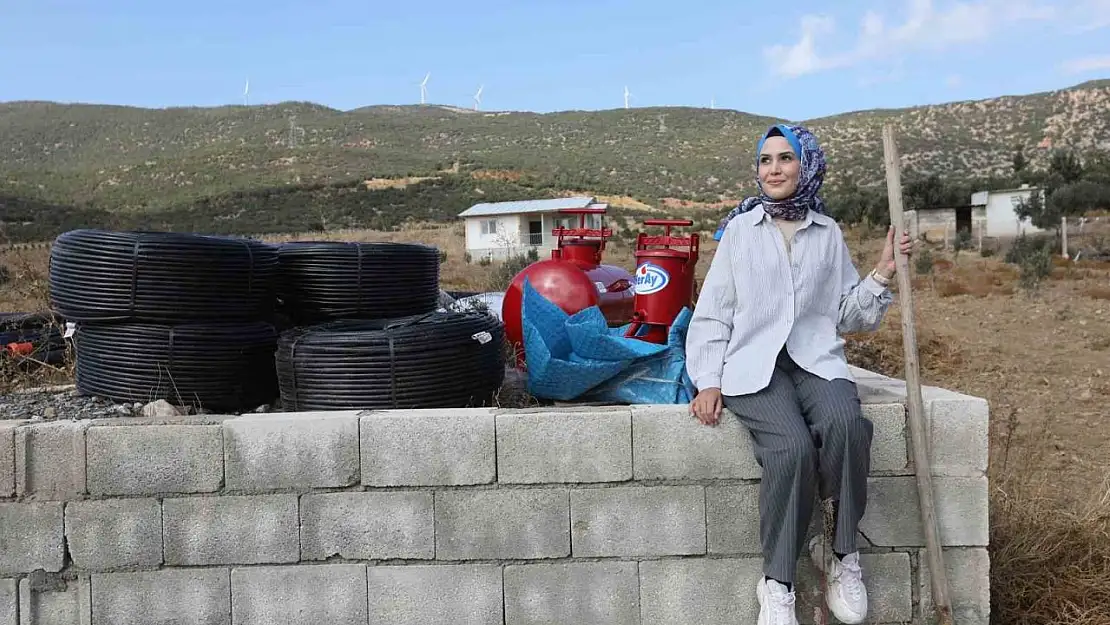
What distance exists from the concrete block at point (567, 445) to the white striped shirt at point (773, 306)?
1.26 feet

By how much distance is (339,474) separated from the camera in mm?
3324

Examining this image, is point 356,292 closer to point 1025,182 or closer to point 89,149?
point 1025,182

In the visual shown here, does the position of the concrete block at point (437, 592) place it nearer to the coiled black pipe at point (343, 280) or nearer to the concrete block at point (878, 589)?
the concrete block at point (878, 589)

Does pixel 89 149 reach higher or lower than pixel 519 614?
higher

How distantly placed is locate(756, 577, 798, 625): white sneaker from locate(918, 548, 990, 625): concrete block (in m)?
0.63

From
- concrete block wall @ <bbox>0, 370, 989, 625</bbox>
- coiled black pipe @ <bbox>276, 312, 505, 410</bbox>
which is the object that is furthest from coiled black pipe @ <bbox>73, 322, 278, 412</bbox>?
concrete block wall @ <bbox>0, 370, 989, 625</bbox>

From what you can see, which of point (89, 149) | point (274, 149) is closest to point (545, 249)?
point (274, 149)

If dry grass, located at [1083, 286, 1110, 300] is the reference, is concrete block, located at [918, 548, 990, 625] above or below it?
below

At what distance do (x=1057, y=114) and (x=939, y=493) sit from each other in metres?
62.2

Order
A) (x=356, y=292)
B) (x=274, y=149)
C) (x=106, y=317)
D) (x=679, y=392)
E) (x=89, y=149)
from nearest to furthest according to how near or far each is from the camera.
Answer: (x=679, y=392) < (x=106, y=317) < (x=356, y=292) < (x=274, y=149) < (x=89, y=149)

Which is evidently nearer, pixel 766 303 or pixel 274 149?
pixel 766 303

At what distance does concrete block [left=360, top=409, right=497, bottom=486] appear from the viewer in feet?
10.8

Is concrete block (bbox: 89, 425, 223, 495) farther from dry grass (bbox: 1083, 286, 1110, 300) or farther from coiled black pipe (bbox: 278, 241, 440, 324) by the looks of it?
dry grass (bbox: 1083, 286, 1110, 300)

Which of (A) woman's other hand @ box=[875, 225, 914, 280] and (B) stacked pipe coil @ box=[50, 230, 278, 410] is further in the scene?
(B) stacked pipe coil @ box=[50, 230, 278, 410]
